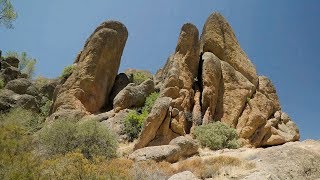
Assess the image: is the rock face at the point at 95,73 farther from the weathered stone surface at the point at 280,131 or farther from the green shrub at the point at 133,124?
the weathered stone surface at the point at 280,131

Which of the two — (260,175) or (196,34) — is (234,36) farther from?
(260,175)

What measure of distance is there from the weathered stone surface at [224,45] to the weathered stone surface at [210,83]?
2.13 meters

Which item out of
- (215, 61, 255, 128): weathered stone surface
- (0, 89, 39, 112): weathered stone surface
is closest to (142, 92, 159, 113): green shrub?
(215, 61, 255, 128): weathered stone surface

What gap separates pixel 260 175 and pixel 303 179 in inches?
57.0

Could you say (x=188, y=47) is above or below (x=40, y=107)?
above

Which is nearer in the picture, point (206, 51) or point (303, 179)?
point (303, 179)

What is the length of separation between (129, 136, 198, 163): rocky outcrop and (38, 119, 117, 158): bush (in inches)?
76.7

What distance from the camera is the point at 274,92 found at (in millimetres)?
37062

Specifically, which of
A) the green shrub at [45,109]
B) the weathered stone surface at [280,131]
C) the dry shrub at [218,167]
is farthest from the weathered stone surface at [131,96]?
the dry shrub at [218,167]

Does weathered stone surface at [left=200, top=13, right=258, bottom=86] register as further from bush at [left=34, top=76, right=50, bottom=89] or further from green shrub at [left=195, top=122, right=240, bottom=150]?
bush at [left=34, top=76, right=50, bottom=89]

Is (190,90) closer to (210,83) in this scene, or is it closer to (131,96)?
(210,83)

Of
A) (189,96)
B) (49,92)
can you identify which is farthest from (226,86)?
(49,92)

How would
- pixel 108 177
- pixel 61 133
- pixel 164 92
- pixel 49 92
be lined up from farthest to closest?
pixel 49 92, pixel 164 92, pixel 61 133, pixel 108 177

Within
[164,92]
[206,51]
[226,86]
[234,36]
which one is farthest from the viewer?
[234,36]
